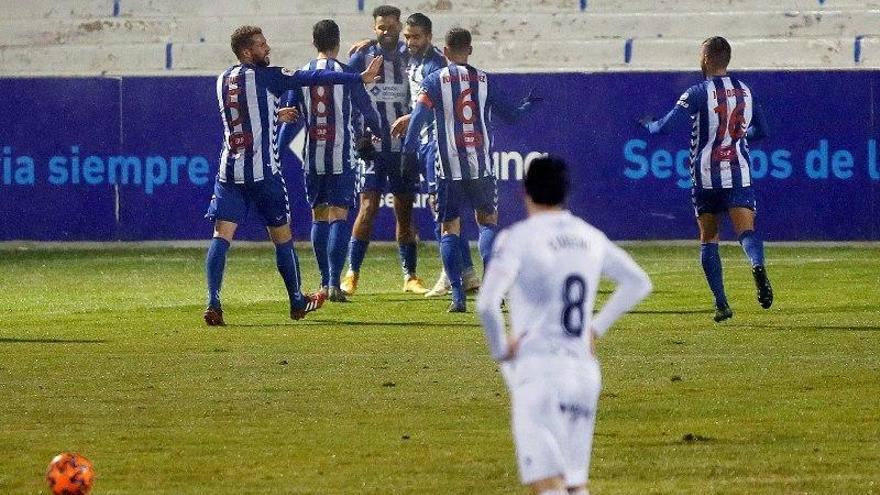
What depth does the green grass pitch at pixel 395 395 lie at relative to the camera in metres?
7.89

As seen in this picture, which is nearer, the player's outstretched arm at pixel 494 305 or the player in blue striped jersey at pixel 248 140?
the player's outstretched arm at pixel 494 305

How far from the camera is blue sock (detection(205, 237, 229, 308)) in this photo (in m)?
13.8

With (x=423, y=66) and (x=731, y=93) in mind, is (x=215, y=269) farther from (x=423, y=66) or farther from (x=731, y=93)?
(x=731, y=93)

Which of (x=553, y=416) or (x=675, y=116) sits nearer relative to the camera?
(x=553, y=416)

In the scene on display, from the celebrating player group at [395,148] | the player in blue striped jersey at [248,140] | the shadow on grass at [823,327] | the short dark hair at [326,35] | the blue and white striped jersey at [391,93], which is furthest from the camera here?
the blue and white striped jersey at [391,93]

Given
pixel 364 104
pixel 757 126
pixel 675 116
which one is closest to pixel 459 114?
pixel 364 104

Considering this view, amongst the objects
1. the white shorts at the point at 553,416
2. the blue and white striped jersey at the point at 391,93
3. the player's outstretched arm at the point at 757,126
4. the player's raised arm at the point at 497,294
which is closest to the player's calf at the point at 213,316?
the blue and white striped jersey at the point at 391,93

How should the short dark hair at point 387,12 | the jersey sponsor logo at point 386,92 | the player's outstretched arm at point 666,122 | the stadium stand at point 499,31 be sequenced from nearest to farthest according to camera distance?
the player's outstretched arm at point 666,122, the short dark hair at point 387,12, the jersey sponsor logo at point 386,92, the stadium stand at point 499,31

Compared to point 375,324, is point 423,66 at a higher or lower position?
higher

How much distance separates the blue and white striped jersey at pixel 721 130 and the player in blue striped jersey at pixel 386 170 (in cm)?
320

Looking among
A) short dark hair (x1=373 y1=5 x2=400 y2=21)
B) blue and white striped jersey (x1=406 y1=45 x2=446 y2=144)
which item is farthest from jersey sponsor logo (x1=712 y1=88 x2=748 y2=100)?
short dark hair (x1=373 y1=5 x2=400 y2=21)

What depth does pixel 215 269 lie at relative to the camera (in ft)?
45.3

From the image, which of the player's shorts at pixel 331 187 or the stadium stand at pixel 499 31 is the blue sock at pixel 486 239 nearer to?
the player's shorts at pixel 331 187

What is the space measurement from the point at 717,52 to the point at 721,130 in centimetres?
58
